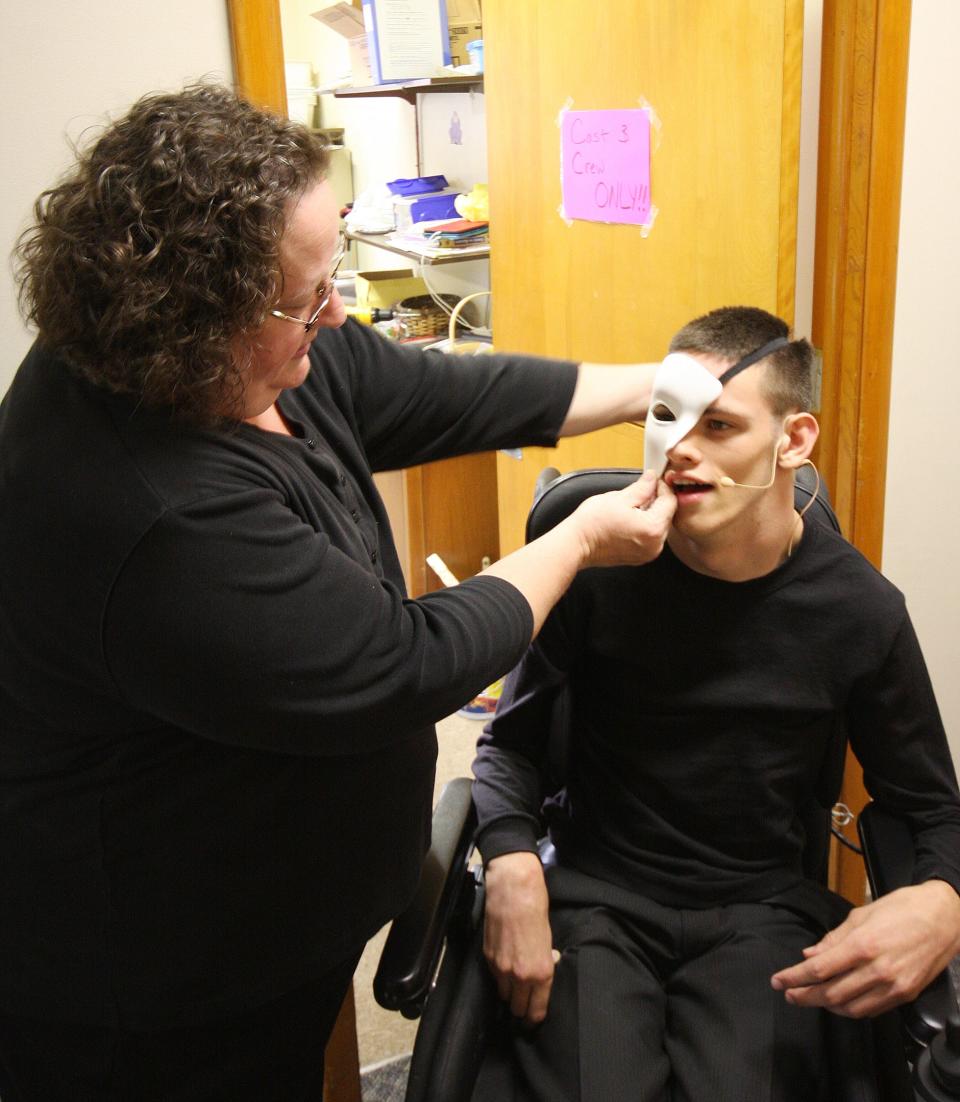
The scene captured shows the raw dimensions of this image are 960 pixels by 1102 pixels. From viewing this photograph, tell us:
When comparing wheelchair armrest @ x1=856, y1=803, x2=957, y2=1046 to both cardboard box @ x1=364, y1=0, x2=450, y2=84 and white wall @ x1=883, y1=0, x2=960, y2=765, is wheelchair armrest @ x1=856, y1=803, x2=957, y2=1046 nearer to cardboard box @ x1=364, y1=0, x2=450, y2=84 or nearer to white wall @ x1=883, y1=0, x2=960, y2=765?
white wall @ x1=883, y1=0, x2=960, y2=765

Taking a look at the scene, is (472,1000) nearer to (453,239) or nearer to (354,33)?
(453,239)

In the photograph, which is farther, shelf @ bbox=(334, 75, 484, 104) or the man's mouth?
shelf @ bbox=(334, 75, 484, 104)

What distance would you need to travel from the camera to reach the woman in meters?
0.87

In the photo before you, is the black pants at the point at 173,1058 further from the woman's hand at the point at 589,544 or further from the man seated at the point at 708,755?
the woman's hand at the point at 589,544

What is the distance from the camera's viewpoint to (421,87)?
360 cm

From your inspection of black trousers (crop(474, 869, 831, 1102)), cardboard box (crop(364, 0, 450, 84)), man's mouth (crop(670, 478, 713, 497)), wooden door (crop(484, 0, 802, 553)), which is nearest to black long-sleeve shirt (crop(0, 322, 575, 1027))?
black trousers (crop(474, 869, 831, 1102))

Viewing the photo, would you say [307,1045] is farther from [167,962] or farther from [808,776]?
[808,776]

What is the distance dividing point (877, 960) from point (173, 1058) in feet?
A: 2.44

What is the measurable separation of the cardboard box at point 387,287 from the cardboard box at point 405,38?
66cm

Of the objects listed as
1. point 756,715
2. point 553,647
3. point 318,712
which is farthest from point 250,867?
point 756,715

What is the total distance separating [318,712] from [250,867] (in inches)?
9.4

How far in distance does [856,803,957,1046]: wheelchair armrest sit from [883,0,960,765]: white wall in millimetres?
742

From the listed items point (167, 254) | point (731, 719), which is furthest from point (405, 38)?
point (167, 254)

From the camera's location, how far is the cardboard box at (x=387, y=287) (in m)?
3.82
